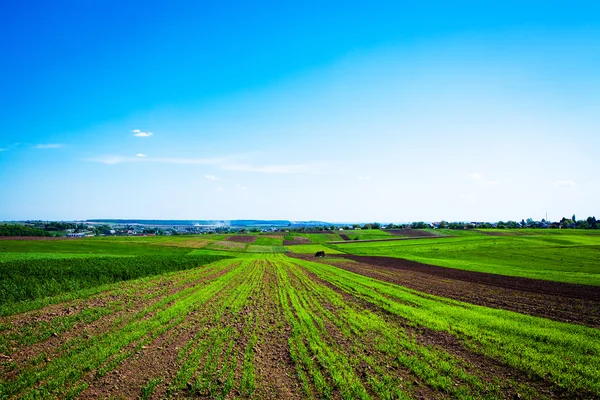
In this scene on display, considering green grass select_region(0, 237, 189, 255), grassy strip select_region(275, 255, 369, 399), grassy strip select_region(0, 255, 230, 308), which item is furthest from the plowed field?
green grass select_region(0, 237, 189, 255)

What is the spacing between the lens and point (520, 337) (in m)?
14.0

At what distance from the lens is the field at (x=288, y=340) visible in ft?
31.2

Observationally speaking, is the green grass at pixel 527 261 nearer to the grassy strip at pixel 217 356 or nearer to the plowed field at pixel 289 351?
the plowed field at pixel 289 351

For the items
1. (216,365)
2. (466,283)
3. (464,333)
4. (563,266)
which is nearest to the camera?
(216,365)

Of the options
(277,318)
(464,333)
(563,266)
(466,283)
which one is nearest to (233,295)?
(277,318)

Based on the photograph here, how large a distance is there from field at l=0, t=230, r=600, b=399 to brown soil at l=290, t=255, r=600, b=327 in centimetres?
21

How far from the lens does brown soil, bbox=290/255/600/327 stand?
18.6 meters

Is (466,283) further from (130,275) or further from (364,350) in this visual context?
(130,275)

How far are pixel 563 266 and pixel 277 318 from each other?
4465 centimetres

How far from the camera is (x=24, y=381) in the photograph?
9398 millimetres

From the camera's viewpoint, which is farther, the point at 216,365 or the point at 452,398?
the point at 216,365

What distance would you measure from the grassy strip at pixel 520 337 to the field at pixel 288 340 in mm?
64

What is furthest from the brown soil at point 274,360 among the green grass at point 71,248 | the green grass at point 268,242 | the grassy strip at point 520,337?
the green grass at point 268,242

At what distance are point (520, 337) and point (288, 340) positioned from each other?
10902mm
